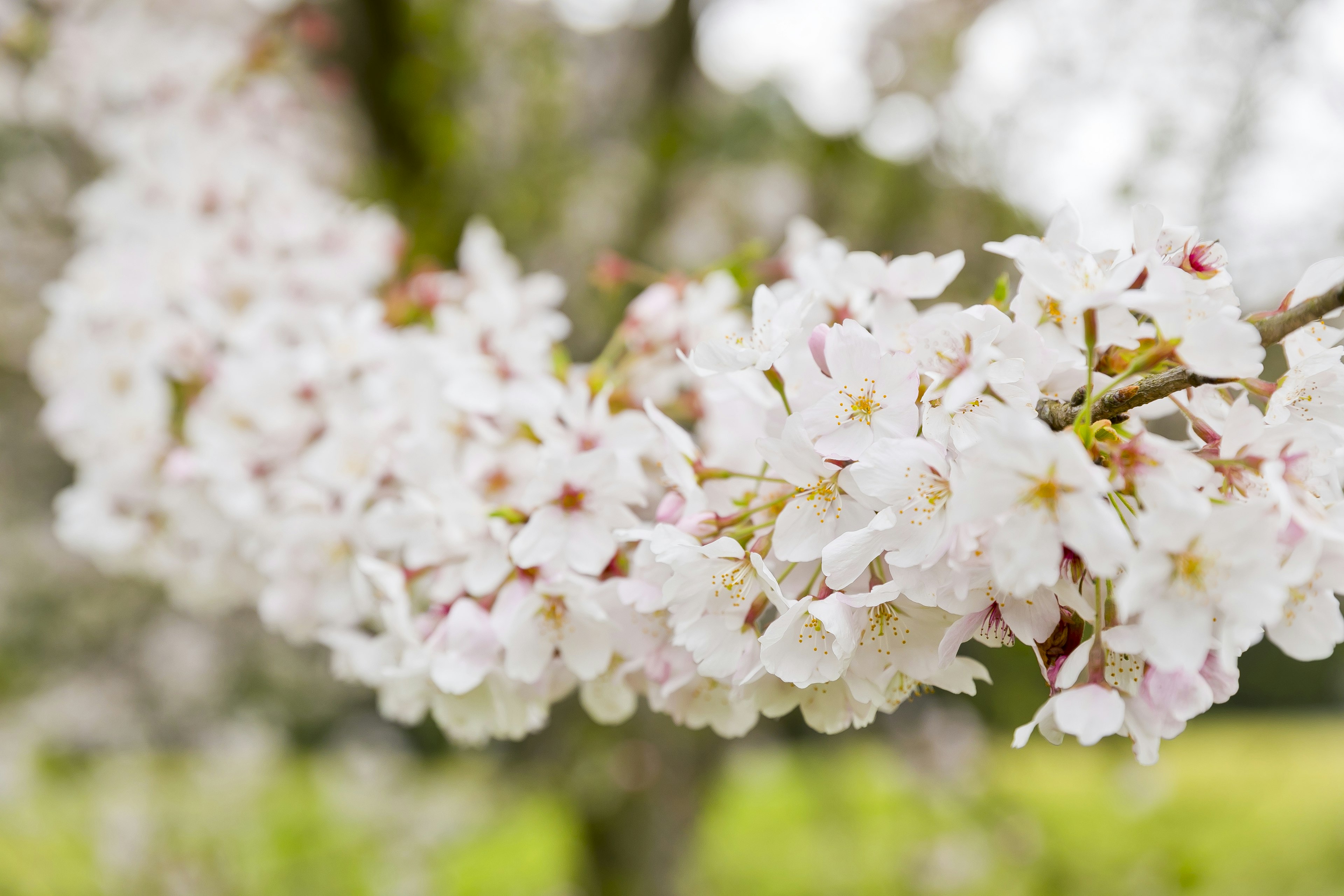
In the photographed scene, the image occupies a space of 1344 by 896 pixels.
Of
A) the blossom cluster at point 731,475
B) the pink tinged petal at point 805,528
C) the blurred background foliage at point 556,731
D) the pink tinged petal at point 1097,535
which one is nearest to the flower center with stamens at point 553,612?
the blossom cluster at point 731,475

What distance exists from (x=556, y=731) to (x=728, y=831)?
4296 millimetres

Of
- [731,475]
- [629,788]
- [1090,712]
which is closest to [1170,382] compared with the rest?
[1090,712]

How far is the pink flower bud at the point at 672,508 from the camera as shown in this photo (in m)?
0.74

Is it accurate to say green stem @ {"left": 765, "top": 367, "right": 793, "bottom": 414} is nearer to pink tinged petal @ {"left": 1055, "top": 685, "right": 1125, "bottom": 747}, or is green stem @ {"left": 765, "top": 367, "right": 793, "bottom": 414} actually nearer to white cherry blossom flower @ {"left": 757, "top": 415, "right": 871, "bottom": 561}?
white cherry blossom flower @ {"left": 757, "top": 415, "right": 871, "bottom": 561}

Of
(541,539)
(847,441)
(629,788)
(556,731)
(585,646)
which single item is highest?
(847,441)

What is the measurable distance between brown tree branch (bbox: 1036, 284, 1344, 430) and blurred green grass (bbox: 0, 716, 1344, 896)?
2545 mm

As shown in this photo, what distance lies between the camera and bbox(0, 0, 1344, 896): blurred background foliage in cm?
241

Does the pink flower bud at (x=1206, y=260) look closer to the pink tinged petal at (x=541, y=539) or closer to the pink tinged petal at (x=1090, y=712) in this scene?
the pink tinged petal at (x=1090, y=712)

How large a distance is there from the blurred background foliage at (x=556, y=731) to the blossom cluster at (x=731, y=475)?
51cm

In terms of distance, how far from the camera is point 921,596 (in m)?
0.58

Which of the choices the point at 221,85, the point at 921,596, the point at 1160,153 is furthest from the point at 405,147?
the point at 921,596

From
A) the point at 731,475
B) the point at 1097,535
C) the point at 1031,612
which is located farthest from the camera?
the point at 731,475

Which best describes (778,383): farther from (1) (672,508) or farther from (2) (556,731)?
(2) (556,731)

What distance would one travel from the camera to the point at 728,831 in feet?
20.5
